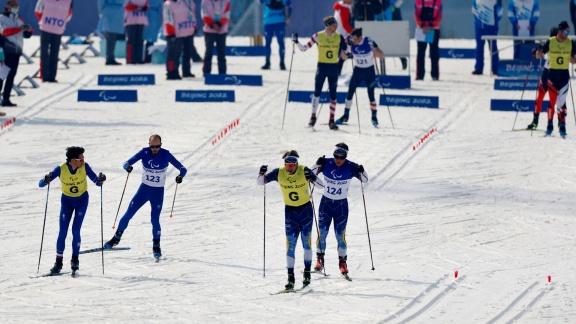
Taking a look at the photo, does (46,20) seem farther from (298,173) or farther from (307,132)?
(298,173)

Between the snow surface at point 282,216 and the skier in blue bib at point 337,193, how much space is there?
1.25 ft

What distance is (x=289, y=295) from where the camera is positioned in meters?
14.5

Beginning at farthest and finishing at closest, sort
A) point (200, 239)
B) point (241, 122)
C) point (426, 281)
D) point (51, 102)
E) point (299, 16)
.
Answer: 1. point (299, 16)
2. point (51, 102)
3. point (241, 122)
4. point (200, 239)
5. point (426, 281)

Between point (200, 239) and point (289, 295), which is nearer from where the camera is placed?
Answer: point (289, 295)

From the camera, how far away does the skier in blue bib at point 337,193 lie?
596 inches

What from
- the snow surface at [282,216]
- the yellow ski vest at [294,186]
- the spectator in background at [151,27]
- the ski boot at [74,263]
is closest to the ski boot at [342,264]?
the snow surface at [282,216]

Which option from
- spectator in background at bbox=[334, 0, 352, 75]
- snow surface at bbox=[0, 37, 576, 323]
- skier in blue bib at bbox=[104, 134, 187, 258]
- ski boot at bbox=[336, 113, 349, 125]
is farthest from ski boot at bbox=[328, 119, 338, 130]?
skier in blue bib at bbox=[104, 134, 187, 258]

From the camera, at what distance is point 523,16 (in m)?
31.0

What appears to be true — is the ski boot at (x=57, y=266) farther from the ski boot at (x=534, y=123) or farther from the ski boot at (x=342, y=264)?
the ski boot at (x=534, y=123)

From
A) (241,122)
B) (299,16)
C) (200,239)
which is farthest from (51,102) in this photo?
(299,16)

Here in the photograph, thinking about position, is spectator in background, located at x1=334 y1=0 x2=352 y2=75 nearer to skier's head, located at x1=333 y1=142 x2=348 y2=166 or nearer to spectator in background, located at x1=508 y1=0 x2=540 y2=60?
spectator in background, located at x1=508 y1=0 x2=540 y2=60

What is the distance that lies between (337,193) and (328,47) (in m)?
8.04

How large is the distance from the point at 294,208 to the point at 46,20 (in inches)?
579

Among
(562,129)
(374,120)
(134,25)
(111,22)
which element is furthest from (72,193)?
(111,22)
